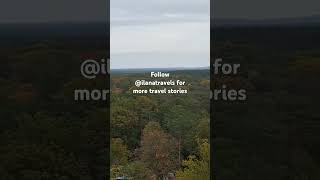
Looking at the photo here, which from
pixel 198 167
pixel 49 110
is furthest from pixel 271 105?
pixel 49 110

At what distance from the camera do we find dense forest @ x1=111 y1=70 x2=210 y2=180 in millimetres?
5316

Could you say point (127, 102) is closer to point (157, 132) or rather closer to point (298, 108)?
point (157, 132)

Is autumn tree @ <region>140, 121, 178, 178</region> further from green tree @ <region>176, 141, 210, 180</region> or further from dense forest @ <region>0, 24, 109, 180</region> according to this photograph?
dense forest @ <region>0, 24, 109, 180</region>

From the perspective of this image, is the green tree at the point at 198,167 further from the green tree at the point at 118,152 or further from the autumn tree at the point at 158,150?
the green tree at the point at 118,152

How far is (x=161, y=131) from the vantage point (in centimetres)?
551

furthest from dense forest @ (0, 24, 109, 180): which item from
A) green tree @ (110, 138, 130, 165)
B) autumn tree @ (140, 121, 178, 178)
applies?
autumn tree @ (140, 121, 178, 178)

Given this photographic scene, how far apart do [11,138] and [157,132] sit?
1.51 m

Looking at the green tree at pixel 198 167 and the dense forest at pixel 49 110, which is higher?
the dense forest at pixel 49 110

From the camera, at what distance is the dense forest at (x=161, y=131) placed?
5.32 m

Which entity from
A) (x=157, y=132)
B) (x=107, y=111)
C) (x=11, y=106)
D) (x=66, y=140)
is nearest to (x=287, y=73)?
(x=157, y=132)

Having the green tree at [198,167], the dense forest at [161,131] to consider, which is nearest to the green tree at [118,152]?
the dense forest at [161,131]

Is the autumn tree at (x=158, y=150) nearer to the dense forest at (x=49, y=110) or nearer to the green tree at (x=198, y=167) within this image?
the green tree at (x=198, y=167)

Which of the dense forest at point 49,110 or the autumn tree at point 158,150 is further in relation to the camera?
the autumn tree at point 158,150

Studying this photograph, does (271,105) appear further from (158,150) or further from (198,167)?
(158,150)
